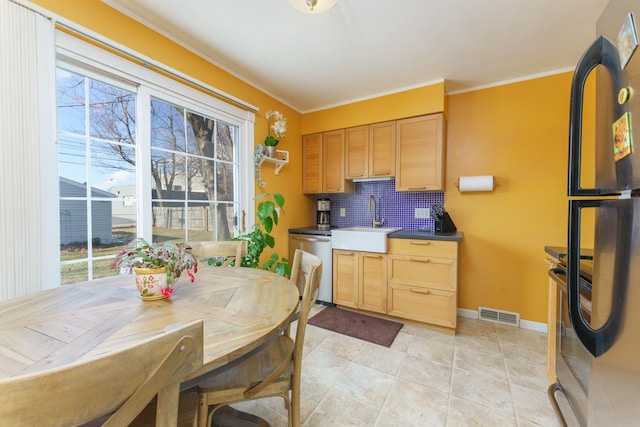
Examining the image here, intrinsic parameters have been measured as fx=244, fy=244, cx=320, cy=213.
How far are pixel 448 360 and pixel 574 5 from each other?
2.59 meters

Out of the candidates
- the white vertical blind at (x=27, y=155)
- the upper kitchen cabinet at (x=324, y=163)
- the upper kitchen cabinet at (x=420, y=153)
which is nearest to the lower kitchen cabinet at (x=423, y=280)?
the upper kitchen cabinet at (x=420, y=153)

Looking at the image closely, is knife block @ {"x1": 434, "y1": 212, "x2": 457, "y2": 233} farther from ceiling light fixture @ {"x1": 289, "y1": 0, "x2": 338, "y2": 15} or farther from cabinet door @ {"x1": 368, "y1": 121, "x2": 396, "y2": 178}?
ceiling light fixture @ {"x1": 289, "y1": 0, "x2": 338, "y2": 15}

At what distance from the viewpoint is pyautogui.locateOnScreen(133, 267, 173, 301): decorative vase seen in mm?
1007

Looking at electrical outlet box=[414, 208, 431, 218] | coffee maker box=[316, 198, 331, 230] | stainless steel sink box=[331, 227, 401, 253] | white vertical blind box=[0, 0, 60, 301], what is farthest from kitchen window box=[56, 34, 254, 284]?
electrical outlet box=[414, 208, 431, 218]

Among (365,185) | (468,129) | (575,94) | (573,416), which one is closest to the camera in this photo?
(575,94)

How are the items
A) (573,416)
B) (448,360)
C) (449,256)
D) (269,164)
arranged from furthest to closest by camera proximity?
(269,164), (449,256), (448,360), (573,416)

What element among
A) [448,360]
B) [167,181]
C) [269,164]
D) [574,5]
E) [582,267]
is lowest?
[448,360]

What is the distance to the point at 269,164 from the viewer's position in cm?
290

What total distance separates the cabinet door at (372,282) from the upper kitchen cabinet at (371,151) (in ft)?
3.20

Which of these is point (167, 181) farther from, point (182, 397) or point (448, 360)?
point (448, 360)

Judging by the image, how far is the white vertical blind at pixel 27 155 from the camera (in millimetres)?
1215

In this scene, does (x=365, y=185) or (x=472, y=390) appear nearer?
(x=472, y=390)

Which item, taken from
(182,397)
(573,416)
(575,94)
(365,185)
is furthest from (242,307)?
(365,185)

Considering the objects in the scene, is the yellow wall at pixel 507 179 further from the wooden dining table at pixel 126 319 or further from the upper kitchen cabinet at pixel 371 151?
the wooden dining table at pixel 126 319
